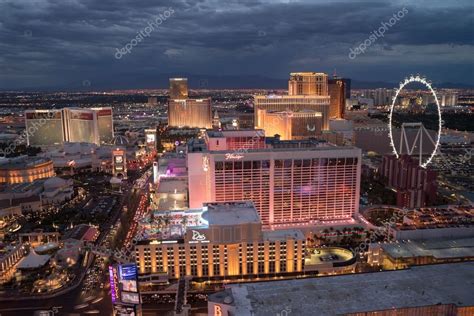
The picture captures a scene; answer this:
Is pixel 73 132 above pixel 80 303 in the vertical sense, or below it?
above

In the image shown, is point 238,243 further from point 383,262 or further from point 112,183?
point 112,183

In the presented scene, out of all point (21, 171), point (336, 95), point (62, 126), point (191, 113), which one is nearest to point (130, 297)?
point (21, 171)

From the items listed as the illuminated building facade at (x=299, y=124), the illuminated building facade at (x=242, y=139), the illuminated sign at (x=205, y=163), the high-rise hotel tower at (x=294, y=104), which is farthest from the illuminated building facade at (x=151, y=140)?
the illuminated sign at (x=205, y=163)

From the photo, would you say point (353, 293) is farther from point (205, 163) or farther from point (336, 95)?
point (336, 95)

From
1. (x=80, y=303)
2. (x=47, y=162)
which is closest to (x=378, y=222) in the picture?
(x=80, y=303)

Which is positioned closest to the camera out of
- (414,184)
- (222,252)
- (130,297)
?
(130,297)

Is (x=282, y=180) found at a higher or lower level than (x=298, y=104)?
lower
